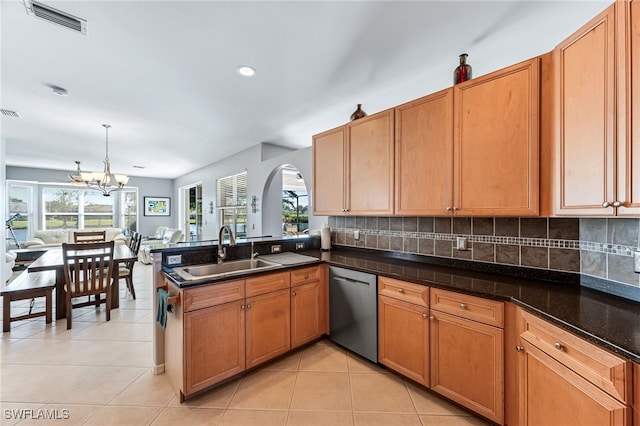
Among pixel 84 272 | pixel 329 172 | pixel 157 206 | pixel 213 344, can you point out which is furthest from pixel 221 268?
pixel 157 206

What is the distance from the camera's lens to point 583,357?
104 cm

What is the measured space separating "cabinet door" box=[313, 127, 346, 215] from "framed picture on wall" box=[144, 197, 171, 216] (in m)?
8.27

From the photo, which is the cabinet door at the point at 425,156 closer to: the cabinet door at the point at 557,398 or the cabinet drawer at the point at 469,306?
the cabinet drawer at the point at 469,306

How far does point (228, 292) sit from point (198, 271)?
0.49 meters

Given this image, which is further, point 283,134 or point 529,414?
point 283,134

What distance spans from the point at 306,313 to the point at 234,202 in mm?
4107

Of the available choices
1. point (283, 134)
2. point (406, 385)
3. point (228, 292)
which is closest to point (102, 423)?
point (228, 292)

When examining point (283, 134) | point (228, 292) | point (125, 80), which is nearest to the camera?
point (228, 292)

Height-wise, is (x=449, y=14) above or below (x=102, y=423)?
above

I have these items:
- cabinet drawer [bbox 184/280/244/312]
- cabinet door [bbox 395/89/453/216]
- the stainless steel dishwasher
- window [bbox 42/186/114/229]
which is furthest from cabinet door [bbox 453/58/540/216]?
window [bbox 42/186/114/229]

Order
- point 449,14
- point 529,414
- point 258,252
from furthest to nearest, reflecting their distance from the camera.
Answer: point 258,252 < point 449,14 < point 529,414

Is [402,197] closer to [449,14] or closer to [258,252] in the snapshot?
[449,14]

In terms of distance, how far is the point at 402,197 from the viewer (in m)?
2.26

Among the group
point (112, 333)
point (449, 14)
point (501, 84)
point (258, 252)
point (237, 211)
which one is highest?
point (449, 14)
